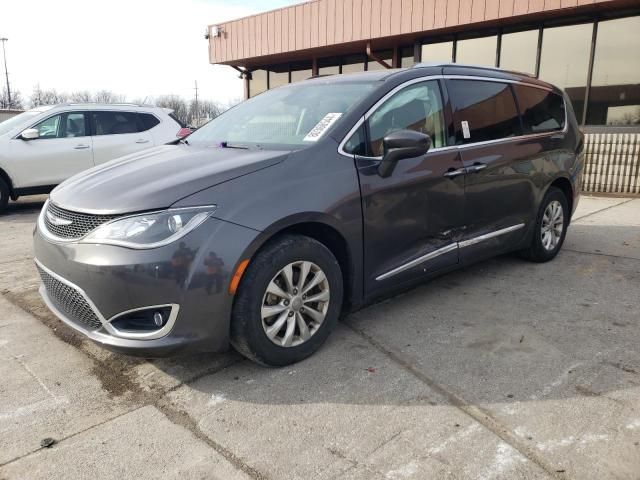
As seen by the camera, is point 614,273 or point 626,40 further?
point 626,40

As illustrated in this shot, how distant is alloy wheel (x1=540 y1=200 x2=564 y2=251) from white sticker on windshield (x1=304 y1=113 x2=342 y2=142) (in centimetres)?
251

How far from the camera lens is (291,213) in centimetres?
273

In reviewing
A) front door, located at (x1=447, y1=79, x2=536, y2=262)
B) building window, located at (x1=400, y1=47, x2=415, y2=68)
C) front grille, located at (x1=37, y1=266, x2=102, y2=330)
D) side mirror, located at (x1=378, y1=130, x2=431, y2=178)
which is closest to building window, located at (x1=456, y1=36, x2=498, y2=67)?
building window, located at (x1=400, y1=47, x2=415, y2=68)

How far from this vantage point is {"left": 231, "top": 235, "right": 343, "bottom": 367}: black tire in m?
2.63

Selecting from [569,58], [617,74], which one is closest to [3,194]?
[569,58]

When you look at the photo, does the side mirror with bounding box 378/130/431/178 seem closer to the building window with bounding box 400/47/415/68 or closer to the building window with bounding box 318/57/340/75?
the building window with bounding box 400/47/415/68

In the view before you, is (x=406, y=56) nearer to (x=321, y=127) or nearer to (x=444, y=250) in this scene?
(x=444, y=250)

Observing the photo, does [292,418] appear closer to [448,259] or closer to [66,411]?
[66,411]

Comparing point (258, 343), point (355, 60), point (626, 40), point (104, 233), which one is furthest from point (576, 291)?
point (355, 60)

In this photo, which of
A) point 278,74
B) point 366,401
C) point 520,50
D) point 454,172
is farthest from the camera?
point 278,74

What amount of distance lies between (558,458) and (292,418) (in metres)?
1.16

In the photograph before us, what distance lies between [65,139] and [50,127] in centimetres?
28

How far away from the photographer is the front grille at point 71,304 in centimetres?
262

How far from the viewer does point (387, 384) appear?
8.96 ft
